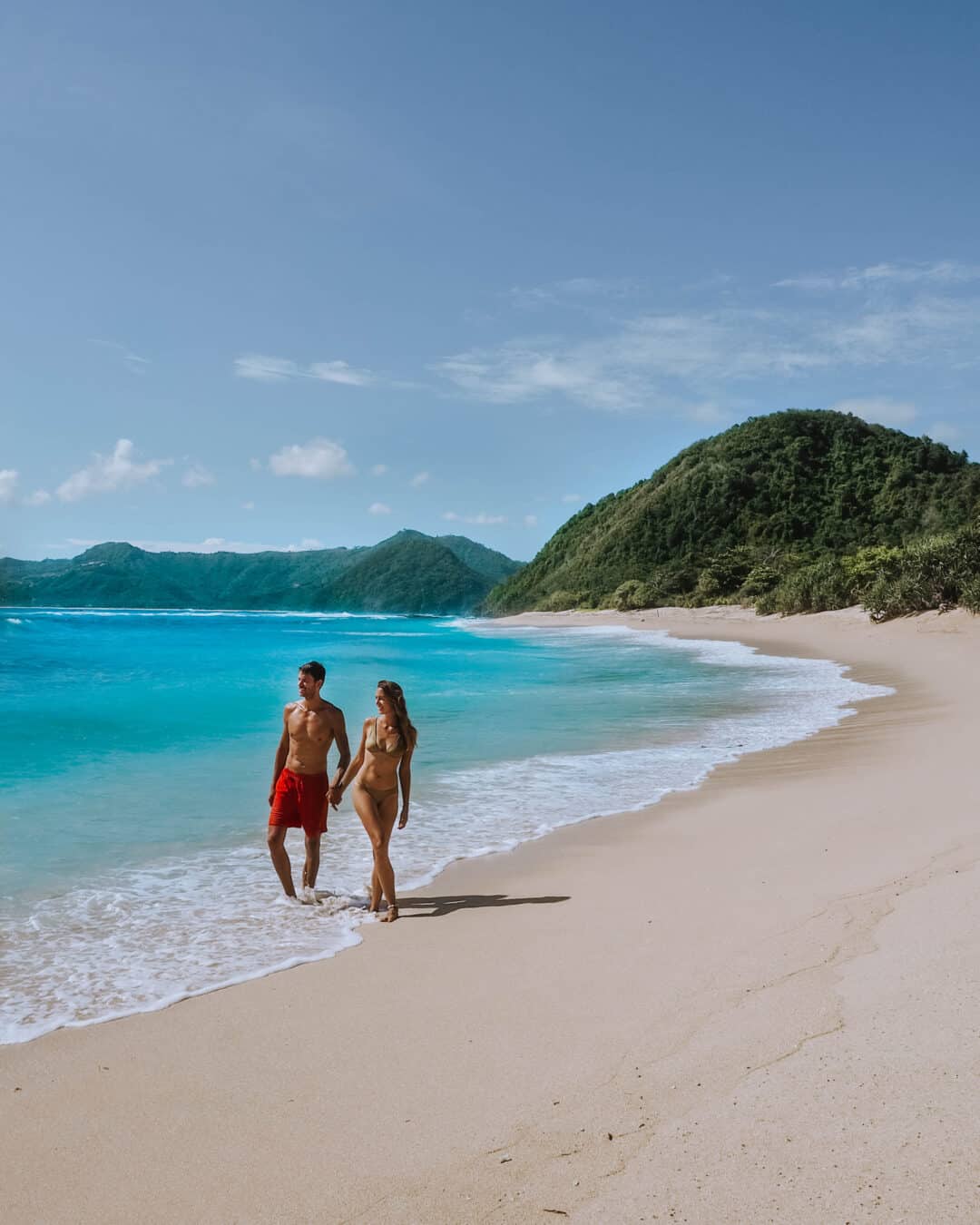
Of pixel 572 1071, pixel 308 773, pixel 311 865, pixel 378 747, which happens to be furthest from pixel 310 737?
pixel 572 1071

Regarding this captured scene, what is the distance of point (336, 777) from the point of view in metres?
6.50

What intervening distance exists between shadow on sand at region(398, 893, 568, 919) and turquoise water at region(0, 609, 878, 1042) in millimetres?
403

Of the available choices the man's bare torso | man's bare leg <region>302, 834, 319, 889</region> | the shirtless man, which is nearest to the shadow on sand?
man's bare leg <region>302, 834, 319, 889</region>

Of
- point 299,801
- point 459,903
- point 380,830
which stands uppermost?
point 299,801

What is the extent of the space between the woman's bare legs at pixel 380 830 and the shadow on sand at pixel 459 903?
0.69 feet

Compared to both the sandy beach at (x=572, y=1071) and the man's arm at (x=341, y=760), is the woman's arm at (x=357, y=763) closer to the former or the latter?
the man's arm at (x=341, y=760)

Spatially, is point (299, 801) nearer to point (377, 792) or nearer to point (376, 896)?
point (377, 792)

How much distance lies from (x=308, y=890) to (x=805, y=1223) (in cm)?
464

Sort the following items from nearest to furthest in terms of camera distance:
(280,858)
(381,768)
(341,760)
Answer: (381,768) < (280,858) < (341,760)

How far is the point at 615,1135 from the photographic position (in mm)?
2869

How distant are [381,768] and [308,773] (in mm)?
730

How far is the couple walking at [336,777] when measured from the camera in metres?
6.08

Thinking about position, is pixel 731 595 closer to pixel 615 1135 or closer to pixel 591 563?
pixel 591 563

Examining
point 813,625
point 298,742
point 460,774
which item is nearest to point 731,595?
point 813,625
